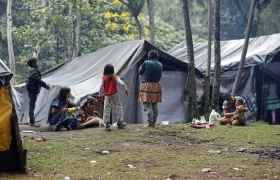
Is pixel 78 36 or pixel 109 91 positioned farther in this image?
pixel 78 36

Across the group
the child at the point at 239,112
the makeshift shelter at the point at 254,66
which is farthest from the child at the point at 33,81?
the makeshift shelter at the point at 254,66

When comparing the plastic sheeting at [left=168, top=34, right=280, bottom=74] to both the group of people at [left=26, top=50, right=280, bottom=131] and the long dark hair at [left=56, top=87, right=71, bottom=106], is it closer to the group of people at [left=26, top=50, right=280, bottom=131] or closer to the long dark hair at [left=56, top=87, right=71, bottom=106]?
the group of people at [left=26, top=50, right=280, bottom=131]

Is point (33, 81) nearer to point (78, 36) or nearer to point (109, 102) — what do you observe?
point (109, 102)

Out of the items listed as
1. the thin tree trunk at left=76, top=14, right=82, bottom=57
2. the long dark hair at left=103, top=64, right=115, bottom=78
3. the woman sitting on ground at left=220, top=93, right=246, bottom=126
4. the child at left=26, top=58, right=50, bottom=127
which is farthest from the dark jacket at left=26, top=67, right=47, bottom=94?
the thin tree trunk at left=76, top=14, right=82, bottom=57

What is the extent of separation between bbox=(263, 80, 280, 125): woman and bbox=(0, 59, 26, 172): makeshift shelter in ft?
37.6

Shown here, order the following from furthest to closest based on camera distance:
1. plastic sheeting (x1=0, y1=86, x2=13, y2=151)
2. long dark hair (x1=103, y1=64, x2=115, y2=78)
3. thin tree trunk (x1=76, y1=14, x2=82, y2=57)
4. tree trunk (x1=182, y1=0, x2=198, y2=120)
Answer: thin tree trunk (x1=76, y1=14, x2=82, y2=57) < tree trunk (x1=182, y1=0, x2=198, y2=120) < long dark hair (x1=103, y1=64, x2=115, y2=78) < plastic sheeting (x1=0, y1=86, x2=13, y2=151)

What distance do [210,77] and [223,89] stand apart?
117 cm

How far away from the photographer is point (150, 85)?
11.9m

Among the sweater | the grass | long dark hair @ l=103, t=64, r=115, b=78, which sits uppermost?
long dark hair @ l=103, t=64, r=115, b=78

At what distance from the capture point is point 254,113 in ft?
56.1

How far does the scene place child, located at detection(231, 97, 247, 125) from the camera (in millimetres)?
12539

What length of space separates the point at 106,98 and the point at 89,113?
5.55 feet

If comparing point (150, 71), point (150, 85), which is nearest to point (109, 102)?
point (150, 85)

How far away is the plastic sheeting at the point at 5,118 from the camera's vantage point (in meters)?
7.12
